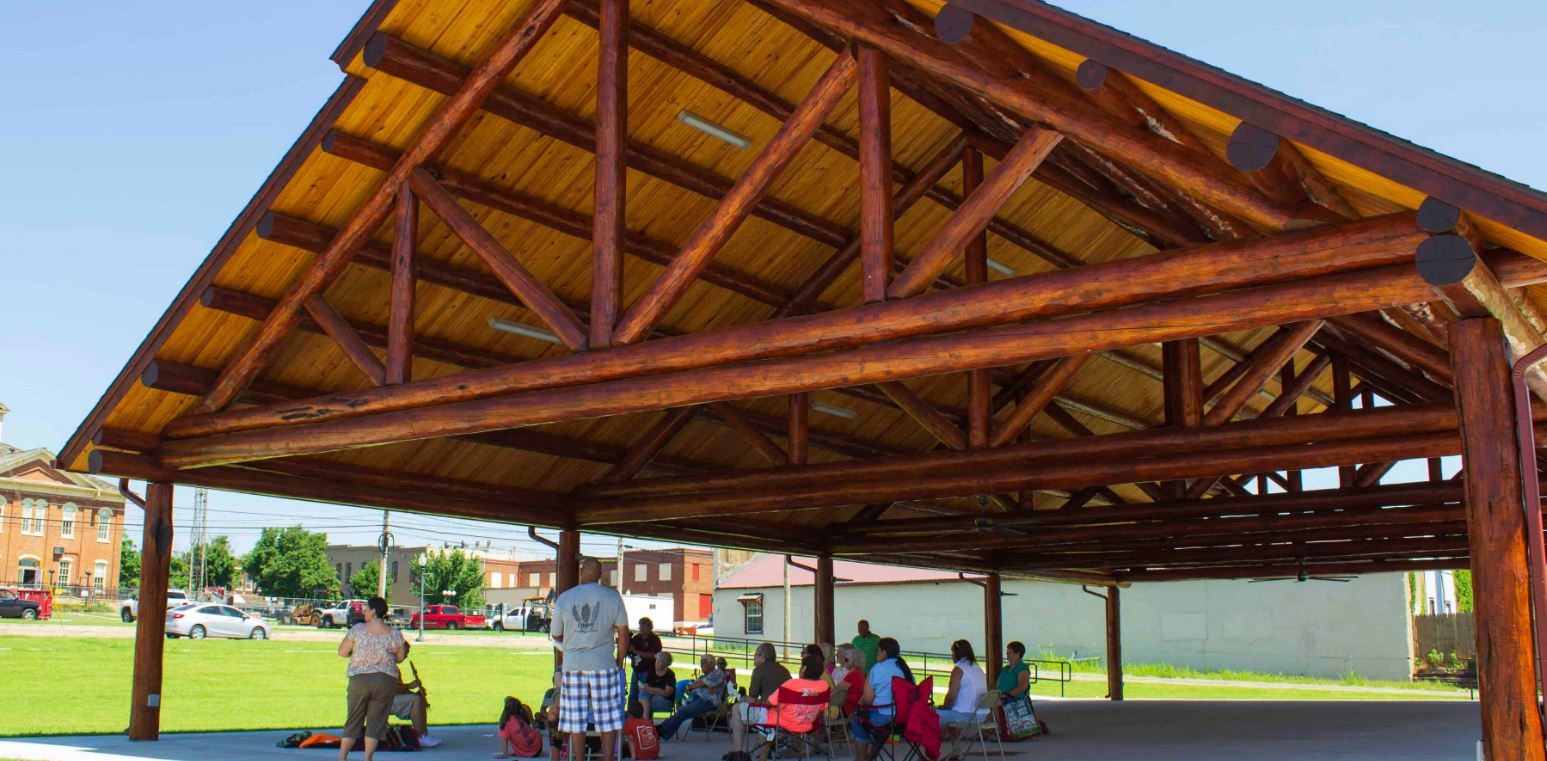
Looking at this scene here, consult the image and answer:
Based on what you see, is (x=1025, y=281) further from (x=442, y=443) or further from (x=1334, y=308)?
(x=442, y=443)

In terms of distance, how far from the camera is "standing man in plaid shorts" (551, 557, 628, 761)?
A: 28.8ft

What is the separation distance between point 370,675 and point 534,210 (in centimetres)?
385

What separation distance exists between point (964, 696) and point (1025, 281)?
521 centimetres

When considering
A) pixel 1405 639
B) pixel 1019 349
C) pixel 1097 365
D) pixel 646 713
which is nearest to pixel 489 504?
pixel 646 713

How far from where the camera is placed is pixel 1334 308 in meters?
6.18

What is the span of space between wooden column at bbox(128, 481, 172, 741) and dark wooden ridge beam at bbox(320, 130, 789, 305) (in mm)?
3210

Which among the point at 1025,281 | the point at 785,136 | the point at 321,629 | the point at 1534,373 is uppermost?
the point at 785,136

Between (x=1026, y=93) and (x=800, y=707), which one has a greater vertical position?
(x=1026, y=93)

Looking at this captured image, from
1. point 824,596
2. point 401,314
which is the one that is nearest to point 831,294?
point 401,314

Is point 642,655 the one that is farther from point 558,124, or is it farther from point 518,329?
point 558,124

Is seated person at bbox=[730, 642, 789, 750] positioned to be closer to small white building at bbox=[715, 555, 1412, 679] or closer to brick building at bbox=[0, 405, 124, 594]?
small white building at bbox=[715, 555, 1412, 679]

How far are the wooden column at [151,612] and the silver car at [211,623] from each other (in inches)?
1120

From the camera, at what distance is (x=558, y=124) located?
10203mm

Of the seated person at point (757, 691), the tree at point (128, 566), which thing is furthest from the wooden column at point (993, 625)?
the tree at point (128, 566)
